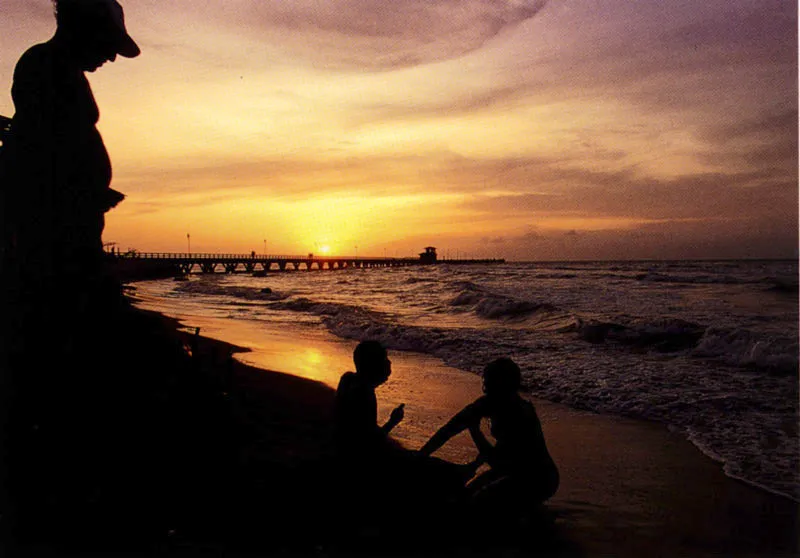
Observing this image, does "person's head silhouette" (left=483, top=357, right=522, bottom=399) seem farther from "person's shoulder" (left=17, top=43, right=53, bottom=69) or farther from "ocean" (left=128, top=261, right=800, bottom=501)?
"person's shoulder" (left=17, top=43, right=53, bottom=69)

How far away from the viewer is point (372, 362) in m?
4.18

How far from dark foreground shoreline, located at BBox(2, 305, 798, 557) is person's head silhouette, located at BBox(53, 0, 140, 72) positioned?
2579 mm

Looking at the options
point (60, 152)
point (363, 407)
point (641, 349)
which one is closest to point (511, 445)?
point (363, 407)

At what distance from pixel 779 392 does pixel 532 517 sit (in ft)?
25.5

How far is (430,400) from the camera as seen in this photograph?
9031 millimetres

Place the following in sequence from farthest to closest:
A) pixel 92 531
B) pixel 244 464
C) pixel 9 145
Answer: pixel 9 145, pixel 244 464, pixel 92 531

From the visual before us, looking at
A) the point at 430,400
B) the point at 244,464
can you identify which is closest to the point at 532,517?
the point at 244,464

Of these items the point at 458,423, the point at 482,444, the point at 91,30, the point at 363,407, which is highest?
the point at 91,30

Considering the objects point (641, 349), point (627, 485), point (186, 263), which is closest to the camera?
point (627, 485)

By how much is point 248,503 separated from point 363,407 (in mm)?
1106

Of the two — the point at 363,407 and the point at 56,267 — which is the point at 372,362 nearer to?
the point at 363,407

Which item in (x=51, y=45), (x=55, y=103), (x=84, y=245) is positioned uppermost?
(x=51, y=45)

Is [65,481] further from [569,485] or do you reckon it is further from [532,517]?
[569,485]

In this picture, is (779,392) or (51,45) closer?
(51,45)
